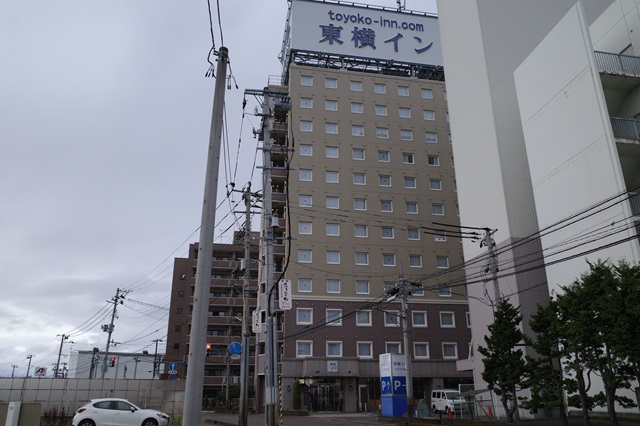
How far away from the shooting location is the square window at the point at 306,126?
51031 mm

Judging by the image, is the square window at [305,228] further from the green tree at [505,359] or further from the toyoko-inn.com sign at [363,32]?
the green tree at [505,359]

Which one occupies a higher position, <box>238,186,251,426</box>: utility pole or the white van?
<box>238,186,251,426</box>: utility pole

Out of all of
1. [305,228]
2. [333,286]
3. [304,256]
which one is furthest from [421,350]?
[305,228]

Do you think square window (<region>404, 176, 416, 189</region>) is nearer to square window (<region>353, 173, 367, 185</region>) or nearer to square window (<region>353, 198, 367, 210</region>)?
square window (<region>353, 173, 367, 185</region>)

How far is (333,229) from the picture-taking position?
48094 mm

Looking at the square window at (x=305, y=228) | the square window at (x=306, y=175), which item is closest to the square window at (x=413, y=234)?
the square window at (x=305, y=228)

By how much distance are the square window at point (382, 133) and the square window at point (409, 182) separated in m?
4.94

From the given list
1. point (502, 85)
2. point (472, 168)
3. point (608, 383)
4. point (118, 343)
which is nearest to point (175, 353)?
point (118, 343)

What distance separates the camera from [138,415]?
20.0 metres

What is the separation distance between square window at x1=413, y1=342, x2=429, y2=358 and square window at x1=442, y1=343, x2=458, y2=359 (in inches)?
64.5

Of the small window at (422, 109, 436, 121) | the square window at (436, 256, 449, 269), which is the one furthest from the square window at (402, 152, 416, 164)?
the square window at (436, 256, 449, 269)

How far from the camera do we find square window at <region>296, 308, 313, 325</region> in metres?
44.2

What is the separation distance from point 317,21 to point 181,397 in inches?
1654

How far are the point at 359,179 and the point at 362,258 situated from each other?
8.19 m
